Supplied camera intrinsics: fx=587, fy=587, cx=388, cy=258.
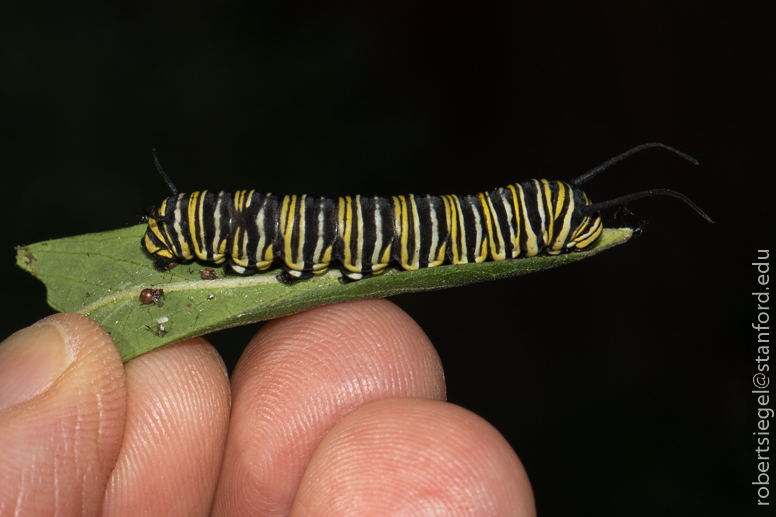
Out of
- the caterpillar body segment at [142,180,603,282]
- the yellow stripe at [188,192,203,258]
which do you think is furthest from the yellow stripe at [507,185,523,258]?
the yellow stripe at [188,192,203,258]

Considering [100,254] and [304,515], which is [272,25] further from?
[304,515]

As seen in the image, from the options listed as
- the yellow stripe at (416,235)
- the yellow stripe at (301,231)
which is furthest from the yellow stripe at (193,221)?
the yellow stripe at (416,235)

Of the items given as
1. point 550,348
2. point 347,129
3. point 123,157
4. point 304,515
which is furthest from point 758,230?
point 123,157

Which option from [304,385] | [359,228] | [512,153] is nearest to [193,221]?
[359,228]

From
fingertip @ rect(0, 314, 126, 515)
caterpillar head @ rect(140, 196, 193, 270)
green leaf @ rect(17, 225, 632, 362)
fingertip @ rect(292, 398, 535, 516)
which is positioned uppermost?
caterpillar head @ rect(140, 196, 193, 270)

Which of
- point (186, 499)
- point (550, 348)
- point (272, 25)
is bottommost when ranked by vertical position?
point (550, 348)

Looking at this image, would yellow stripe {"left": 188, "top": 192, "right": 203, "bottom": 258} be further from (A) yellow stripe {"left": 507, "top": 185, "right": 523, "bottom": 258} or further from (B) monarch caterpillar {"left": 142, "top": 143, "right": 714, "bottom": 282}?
(A) yellow stripe {"left": 507, "top": 185, "right": 523, "bottom": 258}
